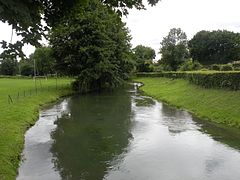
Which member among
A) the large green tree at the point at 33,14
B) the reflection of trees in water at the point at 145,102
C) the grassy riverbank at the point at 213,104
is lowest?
the reflection of trees in water at the point at 145,102

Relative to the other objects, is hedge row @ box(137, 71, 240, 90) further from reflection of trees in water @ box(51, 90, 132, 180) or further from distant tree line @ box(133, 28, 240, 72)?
distant tree line @ box(133, 28, 240, 72)

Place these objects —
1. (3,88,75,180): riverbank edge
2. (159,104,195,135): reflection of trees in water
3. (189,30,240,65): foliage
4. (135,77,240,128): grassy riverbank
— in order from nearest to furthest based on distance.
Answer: (3,88,75,180): riverbank edge, (159,104,195,135): reflection of trees in water, (135,77,240,128): grassy riverbank, (189,30,240,65): foliage

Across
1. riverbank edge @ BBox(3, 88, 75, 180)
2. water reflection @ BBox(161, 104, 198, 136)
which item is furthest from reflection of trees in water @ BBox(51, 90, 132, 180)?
water reflection @ BBox(161, 104, 198, 136)

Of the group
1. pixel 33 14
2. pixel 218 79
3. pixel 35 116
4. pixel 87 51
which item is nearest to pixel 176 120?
pixel 218 79

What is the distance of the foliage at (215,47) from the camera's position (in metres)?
113

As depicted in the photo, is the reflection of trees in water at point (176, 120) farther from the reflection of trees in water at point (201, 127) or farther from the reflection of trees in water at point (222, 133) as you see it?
the reflection of trees in water at point (222, 133)

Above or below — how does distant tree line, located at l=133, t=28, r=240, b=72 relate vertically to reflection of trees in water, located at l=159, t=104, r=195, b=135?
above

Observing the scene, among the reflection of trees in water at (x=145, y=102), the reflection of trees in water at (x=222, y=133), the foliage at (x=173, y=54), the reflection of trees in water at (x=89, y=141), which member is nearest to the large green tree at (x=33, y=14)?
the reflection of trees in water at (x=89, y=141)

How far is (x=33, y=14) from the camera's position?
9.98 meters

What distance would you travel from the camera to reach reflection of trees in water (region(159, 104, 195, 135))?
2440 cm

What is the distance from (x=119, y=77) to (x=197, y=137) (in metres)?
36.8

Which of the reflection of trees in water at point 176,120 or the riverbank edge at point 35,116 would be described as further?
the reflection of trees in water at point 176,120

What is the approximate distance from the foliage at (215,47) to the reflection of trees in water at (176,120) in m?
83.9

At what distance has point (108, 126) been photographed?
25.2 metres
